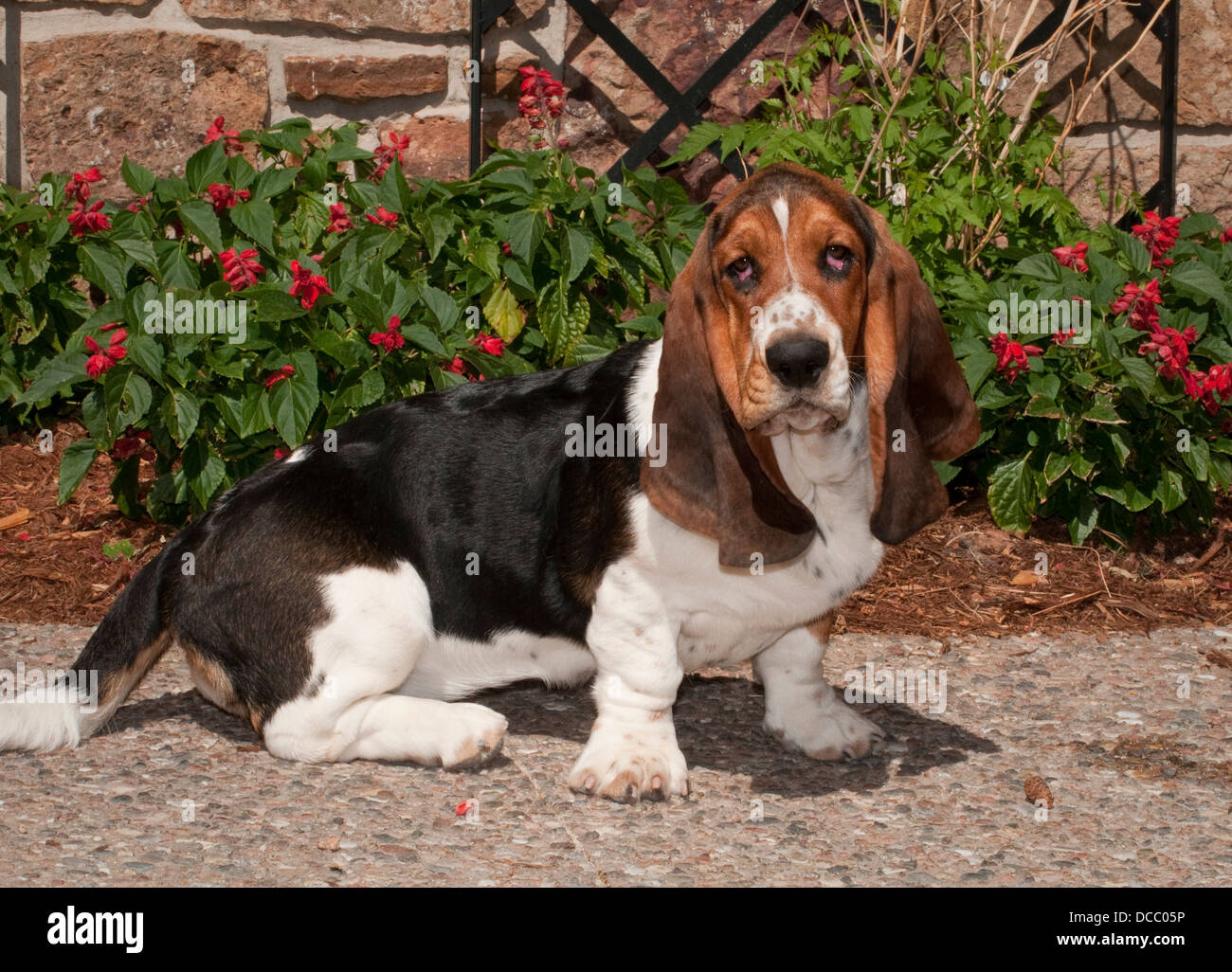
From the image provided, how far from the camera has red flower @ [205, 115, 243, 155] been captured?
541 centimetres

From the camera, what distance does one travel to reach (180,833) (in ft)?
10.5

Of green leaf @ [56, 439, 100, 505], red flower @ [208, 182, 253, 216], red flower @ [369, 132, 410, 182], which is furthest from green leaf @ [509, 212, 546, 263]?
green leaf @ [56, 439, 100, 505]

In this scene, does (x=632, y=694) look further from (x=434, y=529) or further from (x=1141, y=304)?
(x=1141, y=304)

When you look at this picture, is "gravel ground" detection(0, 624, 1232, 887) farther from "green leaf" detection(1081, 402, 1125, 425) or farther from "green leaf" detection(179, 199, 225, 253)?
"green leaf" detection(179, 199, 225, 253)

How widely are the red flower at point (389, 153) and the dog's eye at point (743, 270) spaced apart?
253cm

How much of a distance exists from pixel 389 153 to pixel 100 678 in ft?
8.84

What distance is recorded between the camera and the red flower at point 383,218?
204 inches

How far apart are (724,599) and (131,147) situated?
12.0ft

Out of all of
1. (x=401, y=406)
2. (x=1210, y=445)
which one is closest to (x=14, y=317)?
(x=401, y=406)

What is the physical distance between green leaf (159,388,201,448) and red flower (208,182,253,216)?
76 centimetres

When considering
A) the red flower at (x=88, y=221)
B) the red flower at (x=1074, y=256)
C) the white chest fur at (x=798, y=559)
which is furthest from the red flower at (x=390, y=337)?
the red flower at (x=1074, y=256)

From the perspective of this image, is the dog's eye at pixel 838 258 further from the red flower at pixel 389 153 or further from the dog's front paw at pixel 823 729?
the red flower at pixel 389 153

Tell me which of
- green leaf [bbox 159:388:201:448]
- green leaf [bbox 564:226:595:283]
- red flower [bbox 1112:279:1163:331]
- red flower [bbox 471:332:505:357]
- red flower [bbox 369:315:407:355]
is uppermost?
green leaf [bbox 564:226:595:283]

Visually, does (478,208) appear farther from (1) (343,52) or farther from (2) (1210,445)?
(2) (1210,445)
